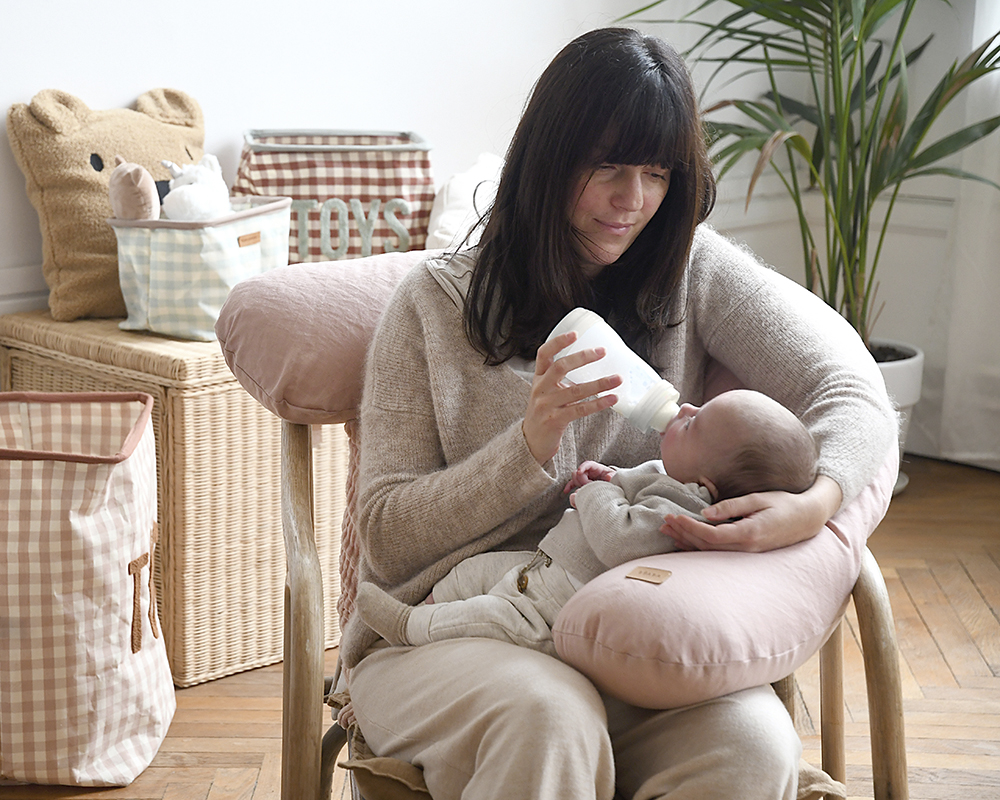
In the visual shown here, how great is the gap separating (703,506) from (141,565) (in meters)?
1.09

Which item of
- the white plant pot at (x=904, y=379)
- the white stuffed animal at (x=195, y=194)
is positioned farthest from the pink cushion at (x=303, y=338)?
the white plant pot at (x=904, y=379)

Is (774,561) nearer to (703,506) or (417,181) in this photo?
(703,506)

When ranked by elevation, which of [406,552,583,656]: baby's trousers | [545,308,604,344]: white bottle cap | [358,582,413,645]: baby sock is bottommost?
[358,582,413,645]: baby sock

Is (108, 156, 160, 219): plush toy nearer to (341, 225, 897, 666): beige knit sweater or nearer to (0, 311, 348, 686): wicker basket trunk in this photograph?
(0, 311, 348, 686): wicker basket trunk

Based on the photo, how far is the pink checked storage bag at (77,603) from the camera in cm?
172

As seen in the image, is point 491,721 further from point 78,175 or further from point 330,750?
point 78,175

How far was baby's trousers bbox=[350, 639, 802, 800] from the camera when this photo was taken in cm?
96

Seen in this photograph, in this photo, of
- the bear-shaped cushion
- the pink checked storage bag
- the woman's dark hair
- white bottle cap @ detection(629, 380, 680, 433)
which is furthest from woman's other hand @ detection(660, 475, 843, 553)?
the bear-shaped cushion

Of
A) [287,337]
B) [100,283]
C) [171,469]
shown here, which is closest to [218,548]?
[171,469]

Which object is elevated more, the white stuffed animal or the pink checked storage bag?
the white stuffed animal

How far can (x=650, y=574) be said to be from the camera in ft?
3.35

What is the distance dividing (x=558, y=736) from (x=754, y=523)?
11.6 inches

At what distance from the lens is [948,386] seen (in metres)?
3.34

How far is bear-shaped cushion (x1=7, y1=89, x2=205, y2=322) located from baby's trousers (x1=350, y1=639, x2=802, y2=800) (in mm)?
1350
